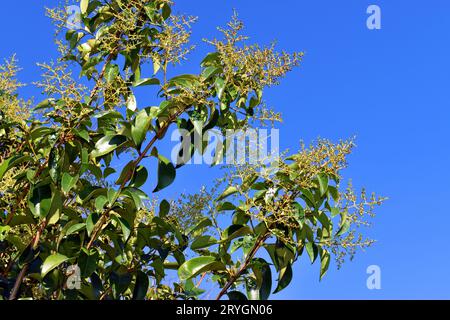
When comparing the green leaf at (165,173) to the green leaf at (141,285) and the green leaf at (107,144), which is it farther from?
the green leaf at (141,285)

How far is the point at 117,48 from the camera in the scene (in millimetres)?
3492

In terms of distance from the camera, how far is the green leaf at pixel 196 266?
2865mm

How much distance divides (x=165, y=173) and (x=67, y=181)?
0.42m

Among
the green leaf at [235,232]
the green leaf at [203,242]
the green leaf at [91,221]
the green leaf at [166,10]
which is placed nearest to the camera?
the green leaf at [91,221]

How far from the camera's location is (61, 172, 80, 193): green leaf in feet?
9.57

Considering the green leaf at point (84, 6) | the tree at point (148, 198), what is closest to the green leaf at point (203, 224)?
the tree at point (148, 198)

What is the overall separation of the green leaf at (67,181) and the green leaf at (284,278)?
0.95 m

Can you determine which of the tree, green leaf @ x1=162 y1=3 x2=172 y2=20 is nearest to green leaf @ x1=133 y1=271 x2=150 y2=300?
the tree

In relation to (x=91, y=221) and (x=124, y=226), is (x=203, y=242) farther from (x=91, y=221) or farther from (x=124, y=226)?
(x=91, y=221)

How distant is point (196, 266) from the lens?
2875 millimetres

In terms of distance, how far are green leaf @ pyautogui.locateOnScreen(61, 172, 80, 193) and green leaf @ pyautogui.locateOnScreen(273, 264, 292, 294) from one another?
951 mm

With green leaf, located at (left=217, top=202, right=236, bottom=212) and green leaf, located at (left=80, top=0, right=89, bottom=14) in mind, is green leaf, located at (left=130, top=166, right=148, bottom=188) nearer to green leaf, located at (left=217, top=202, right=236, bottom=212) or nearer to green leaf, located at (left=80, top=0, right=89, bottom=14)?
green leaf, located at (left=217, top=202, right=236, bottom=212)
